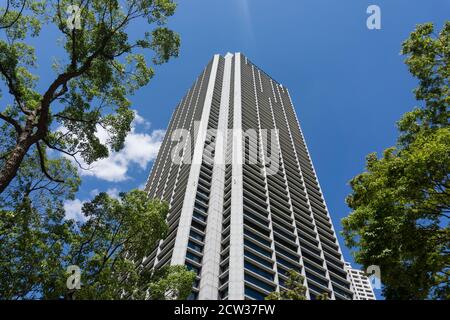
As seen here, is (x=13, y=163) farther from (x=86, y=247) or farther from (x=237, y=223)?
(x=237, y=223)

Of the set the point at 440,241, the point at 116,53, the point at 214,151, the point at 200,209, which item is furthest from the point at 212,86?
the point at 440,241

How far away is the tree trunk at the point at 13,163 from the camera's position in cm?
1204

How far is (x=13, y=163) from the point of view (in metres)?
12.4

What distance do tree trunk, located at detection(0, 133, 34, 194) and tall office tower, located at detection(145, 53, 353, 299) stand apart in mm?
33840

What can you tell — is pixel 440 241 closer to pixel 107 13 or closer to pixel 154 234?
pixel 154 234

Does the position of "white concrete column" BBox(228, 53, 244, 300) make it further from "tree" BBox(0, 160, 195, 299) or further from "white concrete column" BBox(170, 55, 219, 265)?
"tree" BBox(0, 160, 195, 299)

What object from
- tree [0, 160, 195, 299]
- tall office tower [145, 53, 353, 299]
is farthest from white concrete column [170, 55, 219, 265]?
tree [0, 160, 195, 299]

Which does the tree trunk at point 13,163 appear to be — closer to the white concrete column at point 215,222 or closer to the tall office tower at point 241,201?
the tall office tower at point 241,201

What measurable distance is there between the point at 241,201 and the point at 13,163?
51465 millimetres

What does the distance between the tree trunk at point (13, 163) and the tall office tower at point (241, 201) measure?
3384cm

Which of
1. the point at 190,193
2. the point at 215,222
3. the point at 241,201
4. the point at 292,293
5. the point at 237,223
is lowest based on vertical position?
the point at 292,293

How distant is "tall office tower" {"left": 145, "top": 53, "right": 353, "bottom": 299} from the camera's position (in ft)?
171

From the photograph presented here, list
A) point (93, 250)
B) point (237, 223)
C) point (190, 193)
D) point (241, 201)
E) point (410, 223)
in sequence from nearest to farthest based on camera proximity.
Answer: point (410, 223) < point (93, 250) < point (237, 223) < point (241, 201) < point (190, 193)

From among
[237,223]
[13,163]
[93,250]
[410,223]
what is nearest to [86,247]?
[93,250]
